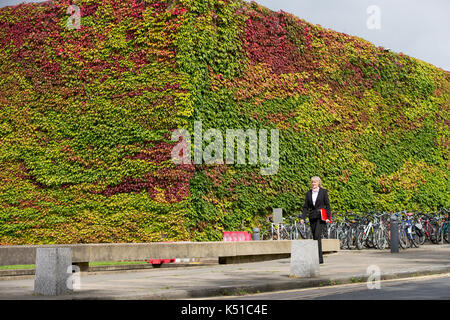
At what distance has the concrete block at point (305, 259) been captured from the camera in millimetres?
12547

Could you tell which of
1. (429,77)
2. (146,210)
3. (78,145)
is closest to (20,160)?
(78,145)

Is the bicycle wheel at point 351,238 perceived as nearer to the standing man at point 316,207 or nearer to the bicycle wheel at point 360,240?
the bicycle wheel at point 360,240

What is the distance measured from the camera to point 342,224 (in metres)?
23.9

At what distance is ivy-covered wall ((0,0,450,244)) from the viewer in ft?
67.4

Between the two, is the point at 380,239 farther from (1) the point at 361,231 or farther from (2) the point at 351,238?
(2) the point at 351,238

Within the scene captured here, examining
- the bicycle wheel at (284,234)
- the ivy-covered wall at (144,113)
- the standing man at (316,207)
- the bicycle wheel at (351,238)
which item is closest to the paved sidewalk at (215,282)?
the standing man at (316,207)

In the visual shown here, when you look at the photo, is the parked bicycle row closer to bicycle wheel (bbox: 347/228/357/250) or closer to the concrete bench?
bicycle wheel (bbox: 347/228/357/250)

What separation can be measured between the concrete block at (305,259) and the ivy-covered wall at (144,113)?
787 centimetres

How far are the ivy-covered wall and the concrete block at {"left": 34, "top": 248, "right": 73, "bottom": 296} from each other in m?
10.0

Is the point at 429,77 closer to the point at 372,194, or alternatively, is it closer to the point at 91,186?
the point at 372,194

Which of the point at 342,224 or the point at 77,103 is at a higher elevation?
the point at 77,103

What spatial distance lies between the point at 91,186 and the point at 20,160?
2.77 meters

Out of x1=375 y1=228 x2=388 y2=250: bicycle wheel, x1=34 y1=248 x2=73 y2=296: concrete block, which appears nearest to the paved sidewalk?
x1=34 y1=248 x2=73 y2=296: concrete block
